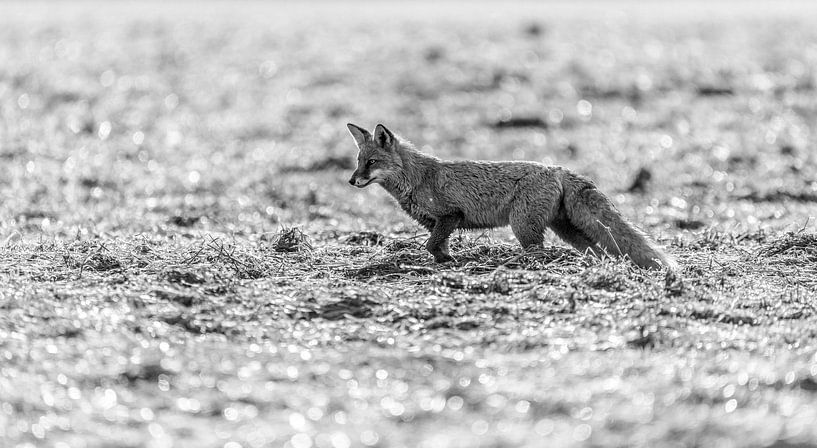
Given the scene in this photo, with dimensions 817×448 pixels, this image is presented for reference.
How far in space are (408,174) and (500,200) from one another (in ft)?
3.09

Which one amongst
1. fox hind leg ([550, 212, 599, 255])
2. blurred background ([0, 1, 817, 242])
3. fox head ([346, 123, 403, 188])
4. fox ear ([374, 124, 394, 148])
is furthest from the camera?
blurred background ([0, 1, 817, 242])

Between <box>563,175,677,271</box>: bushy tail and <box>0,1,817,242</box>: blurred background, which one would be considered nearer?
<box>563,175,677,271</box>: bushy tail

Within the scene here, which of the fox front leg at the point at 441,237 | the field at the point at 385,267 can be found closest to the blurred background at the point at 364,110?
the field at the point at 385,267

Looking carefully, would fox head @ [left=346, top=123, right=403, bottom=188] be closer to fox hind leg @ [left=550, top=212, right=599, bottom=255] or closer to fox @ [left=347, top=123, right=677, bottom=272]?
fox @ [left=347, top=123, right=677, bottom=272]

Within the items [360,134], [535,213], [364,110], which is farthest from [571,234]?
[364,110]

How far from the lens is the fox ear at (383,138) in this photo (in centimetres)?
993

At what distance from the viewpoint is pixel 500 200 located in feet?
31.3

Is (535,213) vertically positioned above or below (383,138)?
below

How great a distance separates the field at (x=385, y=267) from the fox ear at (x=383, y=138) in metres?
0.93

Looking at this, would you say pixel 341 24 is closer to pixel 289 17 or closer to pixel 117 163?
pixel 289 17

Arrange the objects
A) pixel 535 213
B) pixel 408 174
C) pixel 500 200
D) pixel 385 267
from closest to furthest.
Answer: pixel 385 267
pixel 535 213
pixel 500 200
pixel 408 174

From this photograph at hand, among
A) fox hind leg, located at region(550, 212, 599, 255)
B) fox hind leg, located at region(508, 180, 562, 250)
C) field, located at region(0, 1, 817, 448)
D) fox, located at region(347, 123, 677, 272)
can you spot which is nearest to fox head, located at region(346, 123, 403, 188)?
fox, located at region(347, 123, 677, 272)

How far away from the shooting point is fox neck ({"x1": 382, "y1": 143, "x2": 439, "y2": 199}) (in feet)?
32.4

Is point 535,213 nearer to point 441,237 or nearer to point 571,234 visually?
point 571,234
